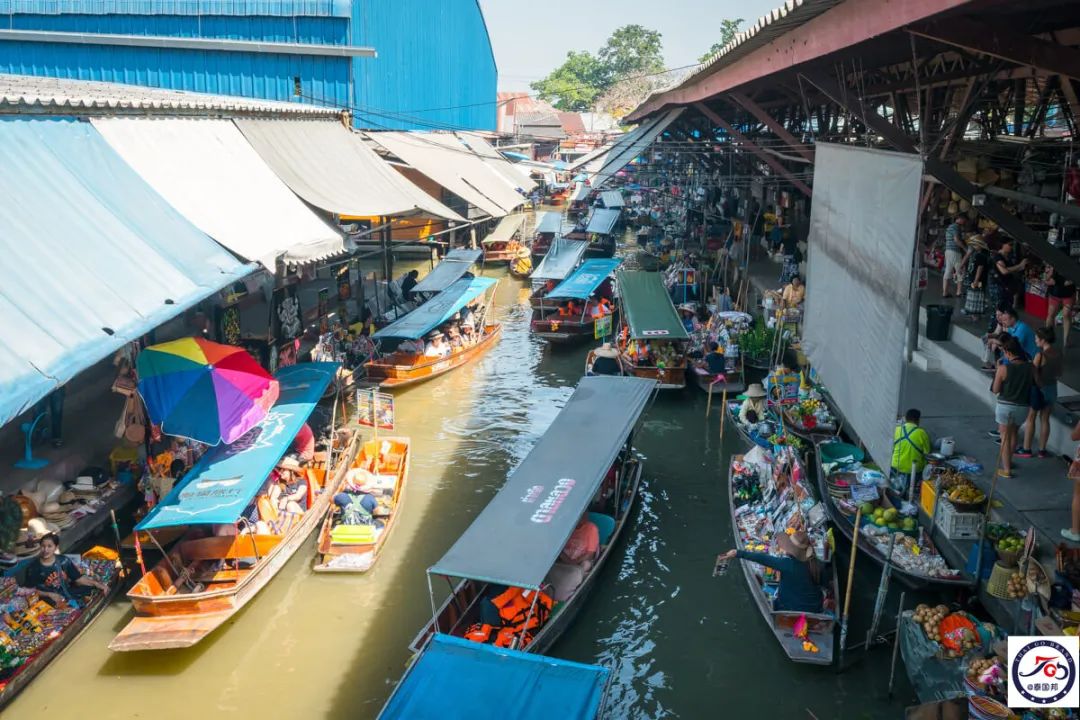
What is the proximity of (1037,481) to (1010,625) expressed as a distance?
2282mm

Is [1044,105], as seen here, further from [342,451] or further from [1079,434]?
[342,451]

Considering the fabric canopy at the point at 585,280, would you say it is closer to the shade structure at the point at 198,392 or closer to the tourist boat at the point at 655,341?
the tourist boat at the point at 655,341

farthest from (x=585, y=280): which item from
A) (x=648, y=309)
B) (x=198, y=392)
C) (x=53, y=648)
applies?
(x=53, y=648)

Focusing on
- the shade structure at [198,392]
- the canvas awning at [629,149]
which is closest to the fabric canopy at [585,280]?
the canvas awning at [629,149]

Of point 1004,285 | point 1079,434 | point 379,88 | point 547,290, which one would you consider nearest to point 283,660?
point 1079,434

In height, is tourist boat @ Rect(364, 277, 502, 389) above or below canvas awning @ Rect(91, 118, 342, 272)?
below

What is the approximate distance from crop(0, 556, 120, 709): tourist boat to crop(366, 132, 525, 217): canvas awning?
1335cm

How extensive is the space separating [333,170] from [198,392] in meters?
7.36

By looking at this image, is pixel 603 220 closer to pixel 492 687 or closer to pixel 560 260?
pixel 560 260

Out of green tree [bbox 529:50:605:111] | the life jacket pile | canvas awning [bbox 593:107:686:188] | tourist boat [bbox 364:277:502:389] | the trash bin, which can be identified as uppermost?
green tree [bbox 529:50:605:111]

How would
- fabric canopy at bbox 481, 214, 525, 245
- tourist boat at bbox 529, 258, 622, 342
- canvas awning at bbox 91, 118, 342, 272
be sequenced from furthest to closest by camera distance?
fabric canopy at bbox 481, 214, 525, 245
tourist boat at bbox 529, 258, 622, 342
canvas awning at bbox 91, 118, 342, 272

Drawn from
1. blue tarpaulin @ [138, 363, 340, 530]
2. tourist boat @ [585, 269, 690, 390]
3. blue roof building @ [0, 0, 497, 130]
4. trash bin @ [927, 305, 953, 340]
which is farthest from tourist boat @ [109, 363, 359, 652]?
blue roof building @ [0, 0, 497, 130]

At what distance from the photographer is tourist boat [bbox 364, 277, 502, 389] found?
17.5 metres

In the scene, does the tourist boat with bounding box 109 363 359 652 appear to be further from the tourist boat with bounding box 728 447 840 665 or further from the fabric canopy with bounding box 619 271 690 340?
the fabric canopy with bounding box 619 271 690 340
